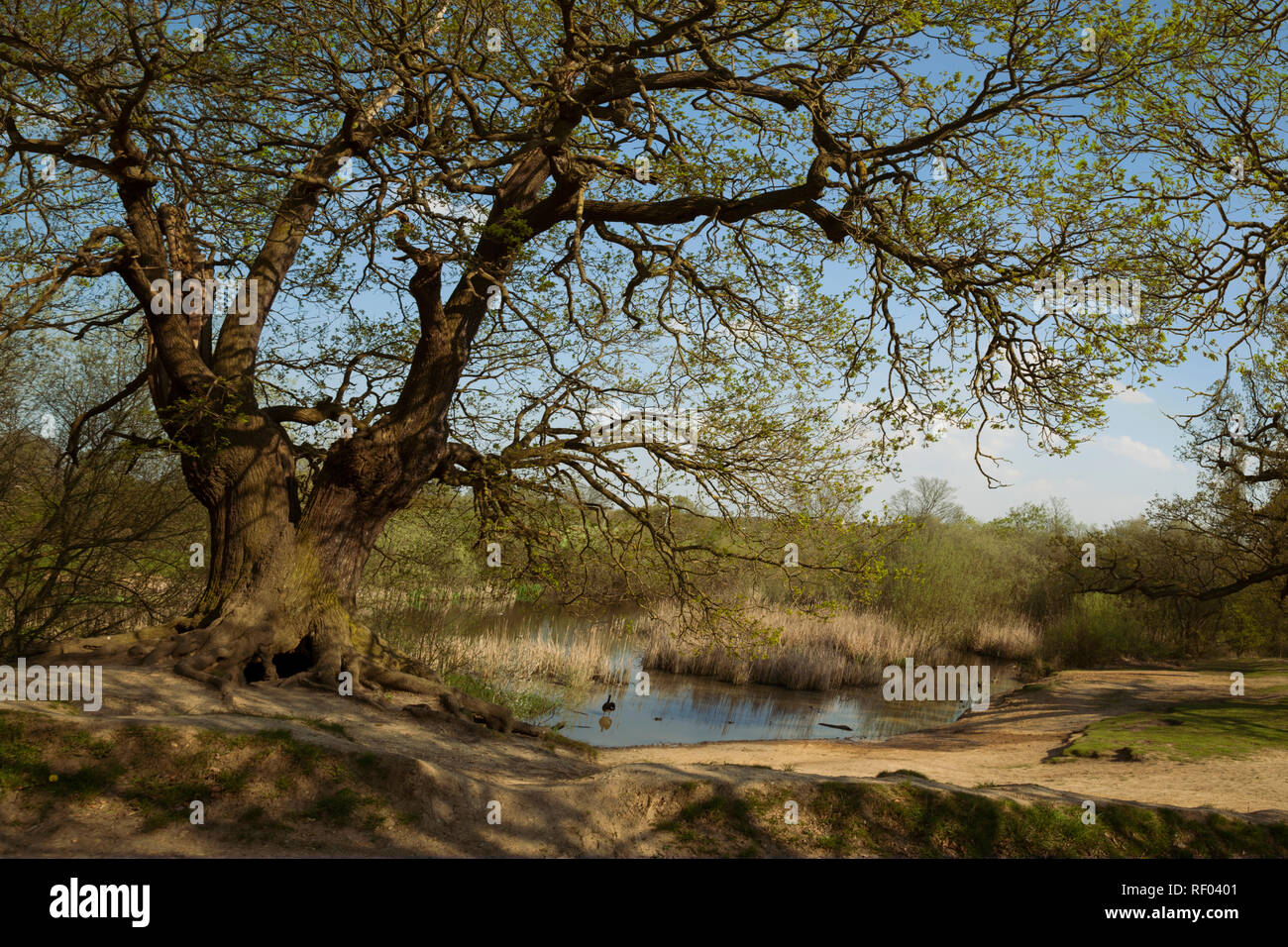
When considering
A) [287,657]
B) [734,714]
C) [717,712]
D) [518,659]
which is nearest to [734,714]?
[734,714]

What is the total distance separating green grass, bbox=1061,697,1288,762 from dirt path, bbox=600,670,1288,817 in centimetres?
35

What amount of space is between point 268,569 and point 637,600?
4361mm

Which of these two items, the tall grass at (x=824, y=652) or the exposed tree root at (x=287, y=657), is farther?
the tall grass at (x=824, y=652)

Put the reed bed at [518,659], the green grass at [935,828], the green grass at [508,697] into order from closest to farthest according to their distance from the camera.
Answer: the green grass at [935,828], the green grass at [508,697], the reed bed at [518,659]

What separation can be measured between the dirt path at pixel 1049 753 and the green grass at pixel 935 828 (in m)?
1.49

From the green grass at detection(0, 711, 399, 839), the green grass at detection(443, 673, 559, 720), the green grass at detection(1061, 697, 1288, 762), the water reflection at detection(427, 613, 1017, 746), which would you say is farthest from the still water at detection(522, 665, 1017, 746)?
the green grass at detection(0, 711, 399, 839)

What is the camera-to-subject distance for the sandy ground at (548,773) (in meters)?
5.07

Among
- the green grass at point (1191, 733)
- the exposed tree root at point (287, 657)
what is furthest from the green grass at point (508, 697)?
the green grass at point (1191, 733)

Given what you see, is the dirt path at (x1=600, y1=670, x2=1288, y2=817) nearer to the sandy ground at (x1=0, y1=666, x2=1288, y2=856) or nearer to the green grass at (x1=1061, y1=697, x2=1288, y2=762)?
the sandy ground at (x1=0, y1=666, x2=1288, y2=856)

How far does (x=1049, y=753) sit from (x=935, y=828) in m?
7.36

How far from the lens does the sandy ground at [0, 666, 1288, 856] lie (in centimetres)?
507

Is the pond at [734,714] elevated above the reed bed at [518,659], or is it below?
below

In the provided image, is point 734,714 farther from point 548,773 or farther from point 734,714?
point 548,773

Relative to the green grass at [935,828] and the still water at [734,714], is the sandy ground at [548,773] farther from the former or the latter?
the still water at [734,714]
